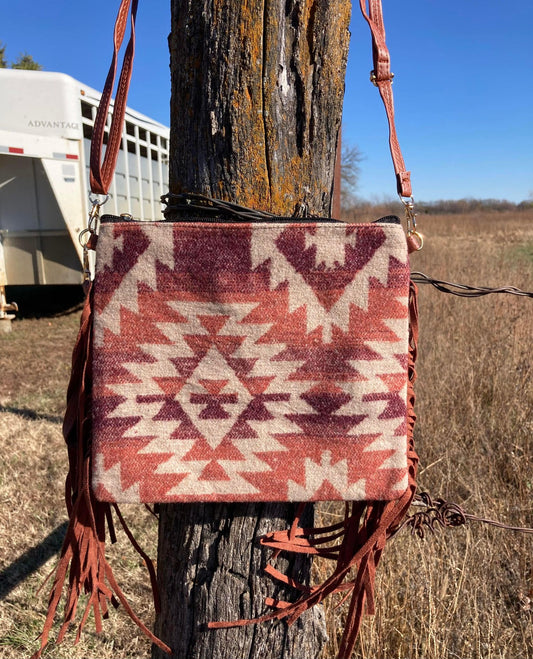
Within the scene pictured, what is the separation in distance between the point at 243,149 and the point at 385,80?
13.6 inches

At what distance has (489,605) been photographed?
179cm

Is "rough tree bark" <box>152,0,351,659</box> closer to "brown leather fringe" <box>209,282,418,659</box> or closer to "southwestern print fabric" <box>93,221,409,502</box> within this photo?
"brown leather fringe" <box>209,282,418,659</box>

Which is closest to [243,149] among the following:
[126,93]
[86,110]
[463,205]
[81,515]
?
[126,93]

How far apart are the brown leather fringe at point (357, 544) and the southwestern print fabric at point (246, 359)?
0.08m

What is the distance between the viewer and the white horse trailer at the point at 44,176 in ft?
18.0

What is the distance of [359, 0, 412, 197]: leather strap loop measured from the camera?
105 cm

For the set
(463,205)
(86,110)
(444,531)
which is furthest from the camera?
(463,205)

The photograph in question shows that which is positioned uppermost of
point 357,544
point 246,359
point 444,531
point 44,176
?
point 44,176

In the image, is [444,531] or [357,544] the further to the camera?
[444,531]

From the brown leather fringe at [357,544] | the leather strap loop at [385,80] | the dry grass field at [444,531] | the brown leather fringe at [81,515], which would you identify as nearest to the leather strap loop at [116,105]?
the brown leather fringe at [81,515]

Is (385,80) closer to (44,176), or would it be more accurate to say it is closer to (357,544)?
(357,544)

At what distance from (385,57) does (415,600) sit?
171cm

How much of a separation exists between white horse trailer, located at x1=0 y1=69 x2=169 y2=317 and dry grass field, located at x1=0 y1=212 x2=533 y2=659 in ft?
6.40

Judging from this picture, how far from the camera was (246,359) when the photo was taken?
40.3 inches
